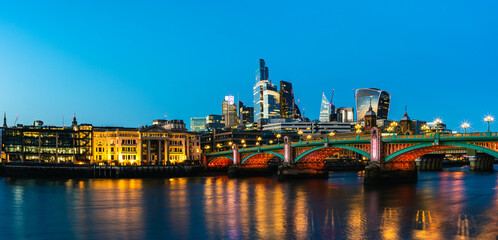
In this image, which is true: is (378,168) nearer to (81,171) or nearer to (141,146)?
(81,171)

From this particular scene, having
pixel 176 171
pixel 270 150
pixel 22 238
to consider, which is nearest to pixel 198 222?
pixel 22 238

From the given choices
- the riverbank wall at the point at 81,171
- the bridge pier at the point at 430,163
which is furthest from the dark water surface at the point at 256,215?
the bridge pier at the point at 430,163

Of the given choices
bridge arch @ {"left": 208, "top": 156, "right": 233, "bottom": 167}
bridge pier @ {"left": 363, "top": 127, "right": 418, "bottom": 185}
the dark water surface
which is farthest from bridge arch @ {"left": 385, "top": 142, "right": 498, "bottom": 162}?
bridge arch @ {"left": 208, "top": 156, "right": 233, "bottom": 167}

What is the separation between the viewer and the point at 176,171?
4983 inches

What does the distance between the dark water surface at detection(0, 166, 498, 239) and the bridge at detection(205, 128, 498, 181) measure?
6892 mm

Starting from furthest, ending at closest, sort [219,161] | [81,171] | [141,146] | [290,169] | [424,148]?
[141,146], [219,161], [81,171], [290,169], [424,148]

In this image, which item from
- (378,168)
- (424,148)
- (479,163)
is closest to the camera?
(424,148)

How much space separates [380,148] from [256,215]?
3696 cm

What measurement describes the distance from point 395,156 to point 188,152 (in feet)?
312

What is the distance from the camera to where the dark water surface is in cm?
3822

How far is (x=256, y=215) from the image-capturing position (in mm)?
Answer: 48250

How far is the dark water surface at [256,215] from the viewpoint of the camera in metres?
38.2

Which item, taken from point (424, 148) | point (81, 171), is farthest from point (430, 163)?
point (81, 171)

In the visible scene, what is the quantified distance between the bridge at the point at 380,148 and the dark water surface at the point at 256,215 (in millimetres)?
6892
